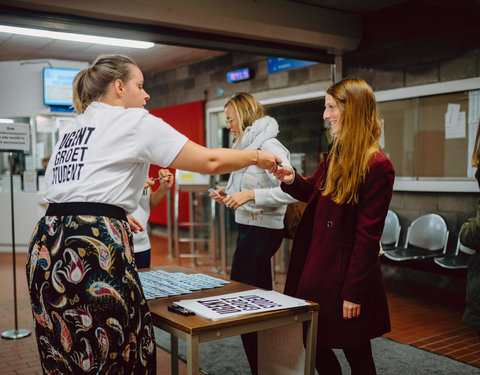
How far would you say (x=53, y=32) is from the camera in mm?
4090

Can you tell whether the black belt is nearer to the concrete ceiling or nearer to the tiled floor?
the tiled floor

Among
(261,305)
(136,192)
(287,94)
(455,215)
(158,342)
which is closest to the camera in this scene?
A: (136,192)

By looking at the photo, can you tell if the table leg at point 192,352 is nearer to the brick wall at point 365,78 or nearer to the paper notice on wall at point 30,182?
the brick wall at point 365,78

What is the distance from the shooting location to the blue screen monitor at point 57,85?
8.53 meters

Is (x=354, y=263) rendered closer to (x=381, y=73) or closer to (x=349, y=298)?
(x=349, y=298)

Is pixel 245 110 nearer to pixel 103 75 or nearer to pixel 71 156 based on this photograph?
pixel 103 75

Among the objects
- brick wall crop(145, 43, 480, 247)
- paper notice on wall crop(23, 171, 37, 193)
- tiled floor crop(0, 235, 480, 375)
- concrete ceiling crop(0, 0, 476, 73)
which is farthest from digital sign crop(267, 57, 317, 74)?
paper notice on wall crop(23, 171, 37, 193)

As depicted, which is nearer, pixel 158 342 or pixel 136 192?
pixel 136 192

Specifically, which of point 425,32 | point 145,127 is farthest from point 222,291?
point 425,32

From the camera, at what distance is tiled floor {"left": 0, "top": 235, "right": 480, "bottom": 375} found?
142 inches

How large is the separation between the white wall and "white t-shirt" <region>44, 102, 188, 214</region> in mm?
7621

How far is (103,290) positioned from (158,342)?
2.58 m

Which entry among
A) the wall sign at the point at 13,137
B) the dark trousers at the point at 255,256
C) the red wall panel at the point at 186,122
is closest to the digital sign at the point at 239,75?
the red wall panel at the point at 186,122

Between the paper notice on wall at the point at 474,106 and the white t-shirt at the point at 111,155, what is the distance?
4.13m
